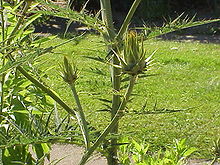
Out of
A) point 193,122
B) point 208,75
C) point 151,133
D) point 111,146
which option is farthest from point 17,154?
point 208,75

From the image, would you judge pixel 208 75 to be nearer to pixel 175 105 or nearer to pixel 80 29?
pixel 175 105

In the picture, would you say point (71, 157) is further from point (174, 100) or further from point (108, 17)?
point (108, 17)

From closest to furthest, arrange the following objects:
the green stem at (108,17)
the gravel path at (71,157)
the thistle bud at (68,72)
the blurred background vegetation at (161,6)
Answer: the thistle bud at (68,72), the green stem at (108,17), the gravel path at (71,157), the blurred background vegetation at (161,6)

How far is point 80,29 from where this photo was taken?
8375 millimetres

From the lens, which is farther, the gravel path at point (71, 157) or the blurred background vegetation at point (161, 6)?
the blurred background vegetation at point (161, 6)

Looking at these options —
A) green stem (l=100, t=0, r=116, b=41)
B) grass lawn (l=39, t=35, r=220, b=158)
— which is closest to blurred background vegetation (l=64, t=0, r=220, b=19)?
grass lawn (l=39, t=35, r=220, b=158)

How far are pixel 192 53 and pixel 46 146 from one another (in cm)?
538

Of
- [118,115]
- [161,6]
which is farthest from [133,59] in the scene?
[161,6]

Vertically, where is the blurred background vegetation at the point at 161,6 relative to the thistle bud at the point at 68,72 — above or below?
below

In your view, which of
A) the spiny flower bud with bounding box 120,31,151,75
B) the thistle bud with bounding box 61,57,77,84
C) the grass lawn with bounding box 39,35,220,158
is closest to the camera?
the spiny flower bud with bounding box 120,31,151,75

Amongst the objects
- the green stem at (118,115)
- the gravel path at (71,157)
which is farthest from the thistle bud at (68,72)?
the gravel path at (71,157)

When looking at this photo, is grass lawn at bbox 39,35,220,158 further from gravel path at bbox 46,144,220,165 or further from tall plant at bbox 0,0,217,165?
tall plant at bbox 0,0,217,165

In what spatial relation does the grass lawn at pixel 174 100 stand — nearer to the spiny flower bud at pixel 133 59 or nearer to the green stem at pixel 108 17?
the green stem at pixel 108 17

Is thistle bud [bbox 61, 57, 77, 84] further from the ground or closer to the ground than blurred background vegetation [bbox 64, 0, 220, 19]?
further from the ground
